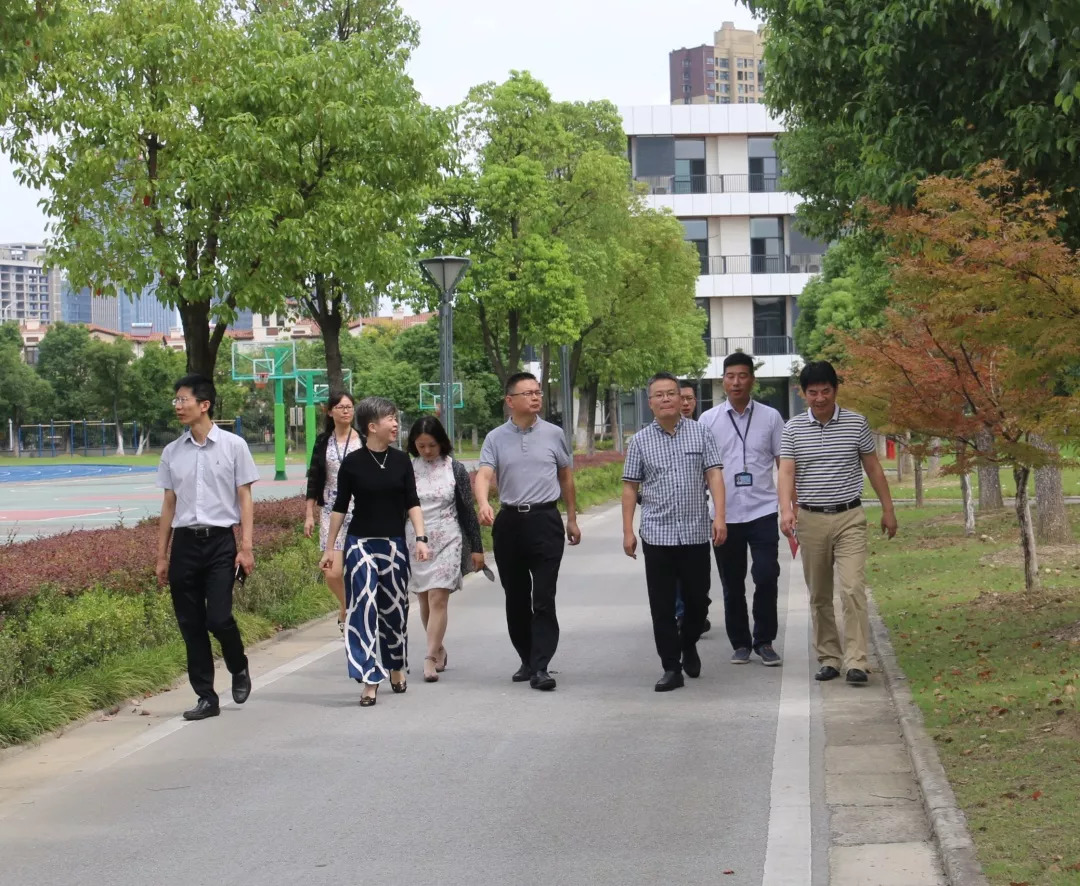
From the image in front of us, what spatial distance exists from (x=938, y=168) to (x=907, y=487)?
81.8 ft

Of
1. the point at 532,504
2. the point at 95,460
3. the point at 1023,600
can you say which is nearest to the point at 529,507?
the point at 532,504

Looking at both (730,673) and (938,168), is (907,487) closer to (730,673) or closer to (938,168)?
(938,168)

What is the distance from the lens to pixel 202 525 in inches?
351

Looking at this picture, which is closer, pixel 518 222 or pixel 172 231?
pixel 172 231

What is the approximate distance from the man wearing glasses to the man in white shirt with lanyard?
3.15 metres

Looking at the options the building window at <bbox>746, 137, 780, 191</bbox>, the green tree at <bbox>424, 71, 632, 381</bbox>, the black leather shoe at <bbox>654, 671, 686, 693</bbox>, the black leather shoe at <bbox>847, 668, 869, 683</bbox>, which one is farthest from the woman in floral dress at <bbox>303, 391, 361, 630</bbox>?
the building window at <bbox>746, 137, 780, 191</bbox>

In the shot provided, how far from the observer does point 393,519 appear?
9.61 m

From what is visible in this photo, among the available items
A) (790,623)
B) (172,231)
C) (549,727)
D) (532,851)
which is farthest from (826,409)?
(172,231)

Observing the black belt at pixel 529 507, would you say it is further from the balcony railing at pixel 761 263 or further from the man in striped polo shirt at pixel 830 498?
the balcony railing at pixel 761 263

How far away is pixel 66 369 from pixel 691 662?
98384mm

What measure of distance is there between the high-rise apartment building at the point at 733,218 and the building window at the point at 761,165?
0.16 feet

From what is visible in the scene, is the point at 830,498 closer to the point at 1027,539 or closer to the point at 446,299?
the point at 1027,539

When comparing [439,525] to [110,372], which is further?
[110,372]

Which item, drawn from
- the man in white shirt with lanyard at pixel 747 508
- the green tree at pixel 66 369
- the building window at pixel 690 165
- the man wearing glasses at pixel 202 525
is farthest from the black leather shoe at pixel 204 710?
the green tree at pixel 66 369
